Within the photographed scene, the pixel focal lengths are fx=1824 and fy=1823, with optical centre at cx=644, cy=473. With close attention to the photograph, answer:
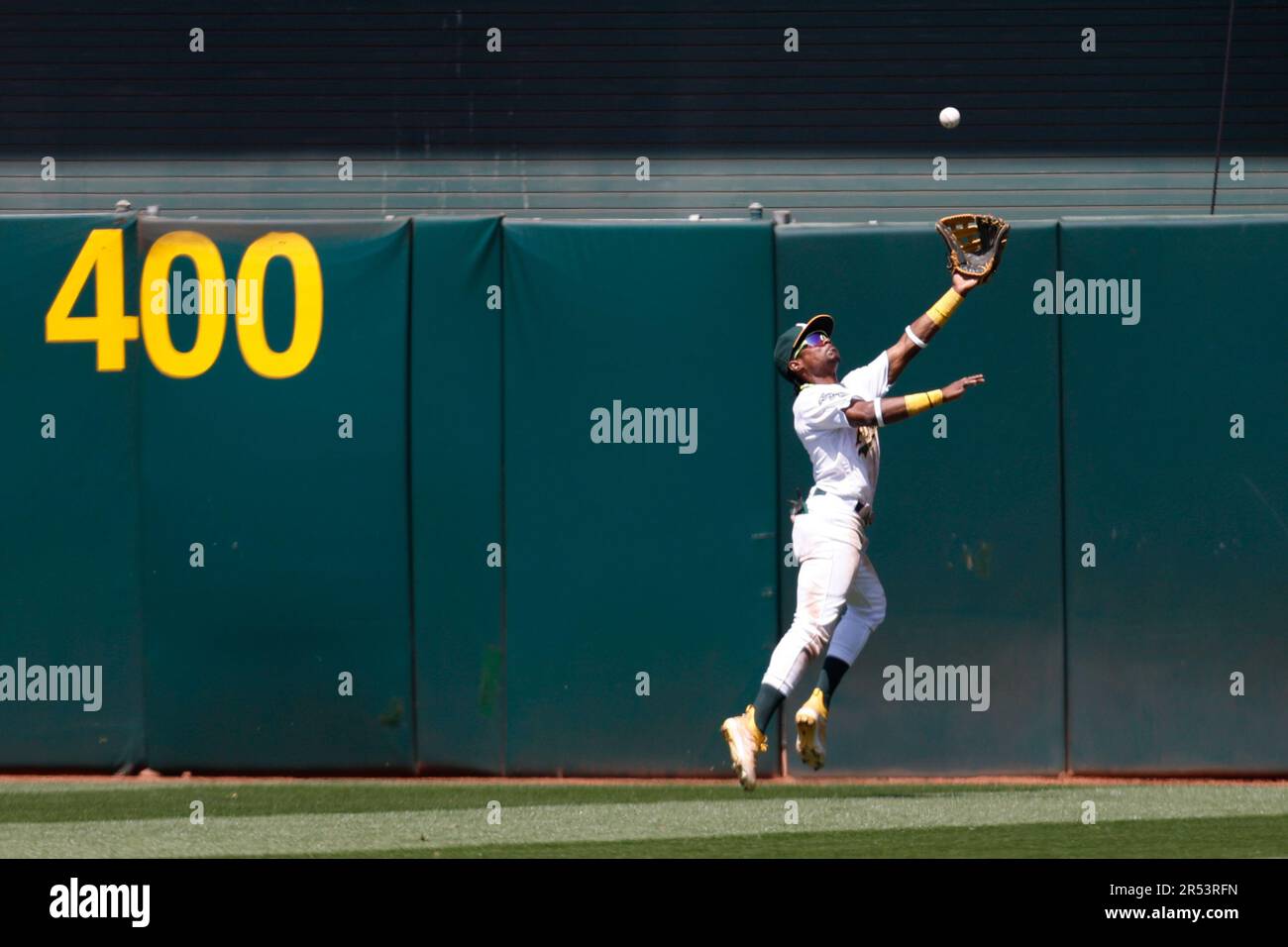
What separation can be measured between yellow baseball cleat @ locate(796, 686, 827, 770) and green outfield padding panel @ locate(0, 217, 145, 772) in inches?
155

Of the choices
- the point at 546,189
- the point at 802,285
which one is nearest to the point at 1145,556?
the point at 802,285

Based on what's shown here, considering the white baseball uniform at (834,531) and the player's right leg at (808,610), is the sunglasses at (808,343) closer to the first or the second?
the white baseball uniform at (834,531)

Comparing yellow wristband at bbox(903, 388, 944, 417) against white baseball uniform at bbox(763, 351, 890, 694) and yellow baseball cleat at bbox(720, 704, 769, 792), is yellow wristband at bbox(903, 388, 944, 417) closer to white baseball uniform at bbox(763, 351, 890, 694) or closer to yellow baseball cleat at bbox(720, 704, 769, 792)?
white baseball uniform at bbox(763, 351, 890, 694)

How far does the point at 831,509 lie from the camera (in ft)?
27.3

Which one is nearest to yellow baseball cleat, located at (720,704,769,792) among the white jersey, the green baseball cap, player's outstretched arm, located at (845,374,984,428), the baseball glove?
the white jersey

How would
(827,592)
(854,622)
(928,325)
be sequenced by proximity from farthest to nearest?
(854,622)
(827,592)
(928,325)

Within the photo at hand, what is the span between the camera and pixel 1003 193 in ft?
40.3

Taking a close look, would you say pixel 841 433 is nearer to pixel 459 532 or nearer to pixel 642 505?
pixel 642 505

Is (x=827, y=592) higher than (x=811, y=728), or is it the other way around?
(x=827, y=592)

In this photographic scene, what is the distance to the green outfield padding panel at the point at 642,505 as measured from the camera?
974 centimetres

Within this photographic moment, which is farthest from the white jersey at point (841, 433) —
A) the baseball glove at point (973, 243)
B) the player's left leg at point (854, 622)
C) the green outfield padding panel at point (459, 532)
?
the green outfield padding panel at point (459, 532)

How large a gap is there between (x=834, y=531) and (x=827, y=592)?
28 centimetres

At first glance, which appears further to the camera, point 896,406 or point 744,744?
point 896,406

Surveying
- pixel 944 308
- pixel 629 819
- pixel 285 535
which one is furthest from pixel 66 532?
pixel 944 308
